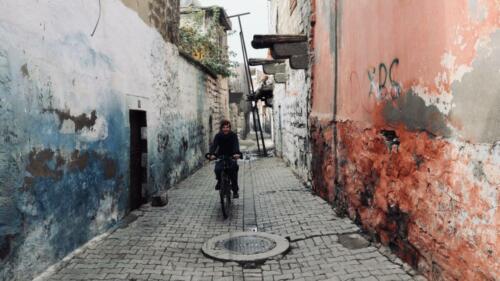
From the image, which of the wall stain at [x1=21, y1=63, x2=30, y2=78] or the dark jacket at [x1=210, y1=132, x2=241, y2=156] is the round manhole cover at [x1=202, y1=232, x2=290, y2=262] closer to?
the dark jacket at [x1=210, y1=132, x2=241, y2=156]

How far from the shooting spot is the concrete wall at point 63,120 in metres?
3.70

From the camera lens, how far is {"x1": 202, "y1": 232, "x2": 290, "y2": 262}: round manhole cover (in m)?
4.64

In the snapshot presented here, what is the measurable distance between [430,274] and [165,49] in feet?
23.5

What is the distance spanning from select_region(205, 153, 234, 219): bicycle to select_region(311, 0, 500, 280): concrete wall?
181 cm

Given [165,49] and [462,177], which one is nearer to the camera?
[462,177]

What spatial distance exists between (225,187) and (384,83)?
311 cm

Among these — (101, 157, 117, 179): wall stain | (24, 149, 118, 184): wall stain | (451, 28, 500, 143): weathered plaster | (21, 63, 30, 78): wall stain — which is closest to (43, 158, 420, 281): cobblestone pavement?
(101, 157, 117, 179): wall stain

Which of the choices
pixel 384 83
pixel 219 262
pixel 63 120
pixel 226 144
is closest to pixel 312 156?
pixel 226 144

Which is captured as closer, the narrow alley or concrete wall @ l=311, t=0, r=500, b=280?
concrete wall @ l=311, t=0, r=500, b=280

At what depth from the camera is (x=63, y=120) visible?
15.1ft

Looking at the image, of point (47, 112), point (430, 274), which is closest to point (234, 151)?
point (47, 112)

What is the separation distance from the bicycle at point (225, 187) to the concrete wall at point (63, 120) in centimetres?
153

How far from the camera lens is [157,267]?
4.36 meters

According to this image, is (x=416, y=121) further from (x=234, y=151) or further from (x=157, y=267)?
(x=234, y=151)
